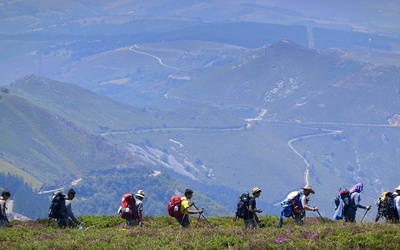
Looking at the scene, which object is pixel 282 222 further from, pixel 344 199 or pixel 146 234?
pixel 146 234

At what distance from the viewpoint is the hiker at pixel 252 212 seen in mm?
47781

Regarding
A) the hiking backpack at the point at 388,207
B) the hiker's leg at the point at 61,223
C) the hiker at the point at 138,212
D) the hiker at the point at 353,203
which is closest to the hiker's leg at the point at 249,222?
the hiker at the point at 138,212

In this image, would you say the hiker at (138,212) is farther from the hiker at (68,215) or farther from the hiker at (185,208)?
the hiker at (68,215)

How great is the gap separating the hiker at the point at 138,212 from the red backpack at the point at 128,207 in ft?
0.45

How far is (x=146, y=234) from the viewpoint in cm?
4531

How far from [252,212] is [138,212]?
5087 millimetres

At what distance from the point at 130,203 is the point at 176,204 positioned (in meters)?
2.05

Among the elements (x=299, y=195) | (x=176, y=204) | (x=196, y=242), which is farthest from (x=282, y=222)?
(x=196, y=242)

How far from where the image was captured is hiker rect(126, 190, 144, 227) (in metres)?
48.7

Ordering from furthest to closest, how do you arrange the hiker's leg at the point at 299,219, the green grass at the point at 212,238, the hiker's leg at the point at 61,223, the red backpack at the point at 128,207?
1. the hiker's leg at the point at 61,223
2. the hiker's leg at the point at 299,219
3. the red backpack at the point at 128,207
4. the green grass at the point at 212,238

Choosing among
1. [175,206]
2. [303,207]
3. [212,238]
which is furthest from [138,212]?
[303,207]

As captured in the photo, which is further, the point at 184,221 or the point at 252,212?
the point at 184,221

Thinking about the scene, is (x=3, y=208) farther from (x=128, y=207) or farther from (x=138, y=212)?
(x=138, y=212)

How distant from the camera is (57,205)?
48.8 m
